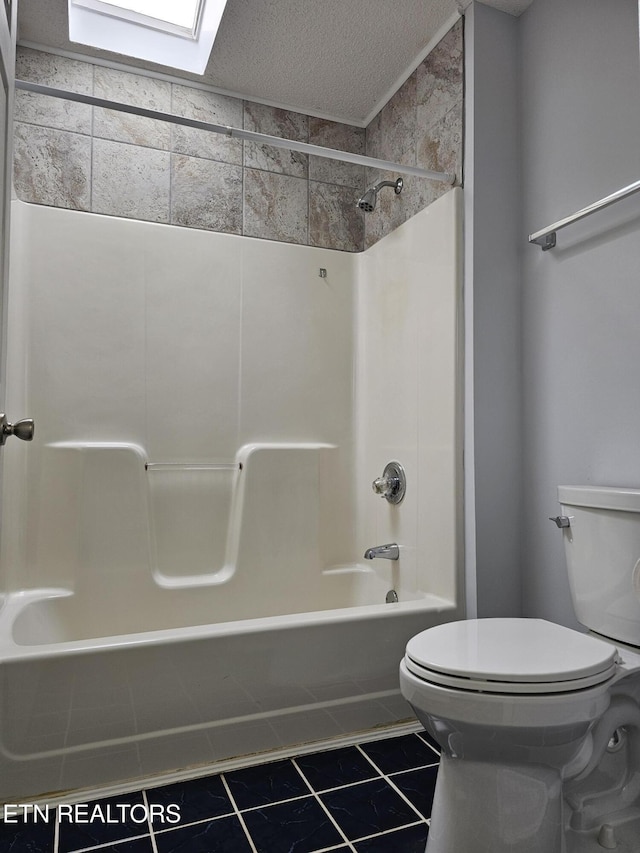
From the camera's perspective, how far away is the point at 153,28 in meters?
2.31

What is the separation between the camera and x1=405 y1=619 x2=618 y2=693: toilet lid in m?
1.13

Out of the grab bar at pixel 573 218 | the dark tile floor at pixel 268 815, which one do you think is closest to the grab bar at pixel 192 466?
the dark tile floor at pixel 268 815

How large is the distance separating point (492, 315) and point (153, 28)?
5.58ft

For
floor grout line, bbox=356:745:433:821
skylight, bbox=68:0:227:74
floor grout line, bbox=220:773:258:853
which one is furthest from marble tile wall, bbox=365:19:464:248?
floor grout line, bbox=220:773:258:853

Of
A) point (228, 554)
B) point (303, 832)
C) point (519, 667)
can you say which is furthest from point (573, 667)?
point (228, 554)

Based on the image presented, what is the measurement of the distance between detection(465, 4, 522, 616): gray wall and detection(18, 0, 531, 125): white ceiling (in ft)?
0.74

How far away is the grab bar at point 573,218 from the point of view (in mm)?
1489

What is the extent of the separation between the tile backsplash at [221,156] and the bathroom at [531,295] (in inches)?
6.4

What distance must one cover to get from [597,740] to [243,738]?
90cm

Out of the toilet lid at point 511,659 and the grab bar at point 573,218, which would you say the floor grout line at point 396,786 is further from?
the grab bar at point 573,218

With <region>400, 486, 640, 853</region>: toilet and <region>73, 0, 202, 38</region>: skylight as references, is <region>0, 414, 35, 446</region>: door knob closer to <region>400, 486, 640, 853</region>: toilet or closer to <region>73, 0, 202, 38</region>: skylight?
<region>400, 486, 640, 853</region>: toilet

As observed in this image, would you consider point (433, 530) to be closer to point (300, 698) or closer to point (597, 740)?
point (300, 698)

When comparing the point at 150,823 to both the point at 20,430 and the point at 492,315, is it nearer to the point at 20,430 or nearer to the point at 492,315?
the point at 20,430

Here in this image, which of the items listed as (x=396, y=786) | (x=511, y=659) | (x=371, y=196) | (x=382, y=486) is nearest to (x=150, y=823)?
(x=396, y=786)
